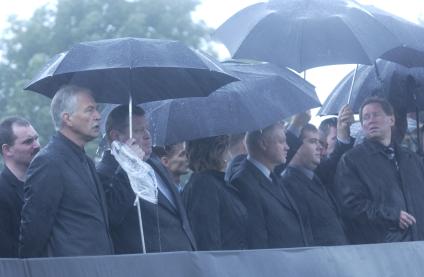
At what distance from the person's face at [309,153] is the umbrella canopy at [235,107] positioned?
0.41 meters

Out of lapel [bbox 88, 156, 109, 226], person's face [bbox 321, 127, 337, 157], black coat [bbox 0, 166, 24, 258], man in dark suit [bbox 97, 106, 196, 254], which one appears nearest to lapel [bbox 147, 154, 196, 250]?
man in dark suit [bbox 97, 106, 196, 254]

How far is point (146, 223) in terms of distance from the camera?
267 inches

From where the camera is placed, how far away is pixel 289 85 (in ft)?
26.4

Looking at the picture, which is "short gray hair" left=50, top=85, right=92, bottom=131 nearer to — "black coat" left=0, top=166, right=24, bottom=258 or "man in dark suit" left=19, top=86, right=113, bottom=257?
"man in dark suit" left=19, top=86, right=113, bottom=257

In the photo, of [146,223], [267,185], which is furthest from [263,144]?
[146,223]

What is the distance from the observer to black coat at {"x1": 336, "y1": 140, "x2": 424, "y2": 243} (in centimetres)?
808

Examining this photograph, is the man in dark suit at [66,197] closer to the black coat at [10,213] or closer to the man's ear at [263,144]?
the black coat at [10,213]

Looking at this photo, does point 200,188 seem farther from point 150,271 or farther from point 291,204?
point 150,271

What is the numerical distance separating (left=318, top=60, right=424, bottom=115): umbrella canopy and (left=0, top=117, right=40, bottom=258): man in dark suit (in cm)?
296

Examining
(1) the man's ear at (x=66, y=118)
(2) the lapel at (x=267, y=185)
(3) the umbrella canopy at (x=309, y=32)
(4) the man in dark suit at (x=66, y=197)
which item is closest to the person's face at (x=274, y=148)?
(2) the lapel at (x=267, y=185)

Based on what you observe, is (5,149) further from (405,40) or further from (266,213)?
(405,40)

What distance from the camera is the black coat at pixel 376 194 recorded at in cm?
808

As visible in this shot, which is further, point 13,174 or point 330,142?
point 330,142

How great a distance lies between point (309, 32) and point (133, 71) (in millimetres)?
1819
